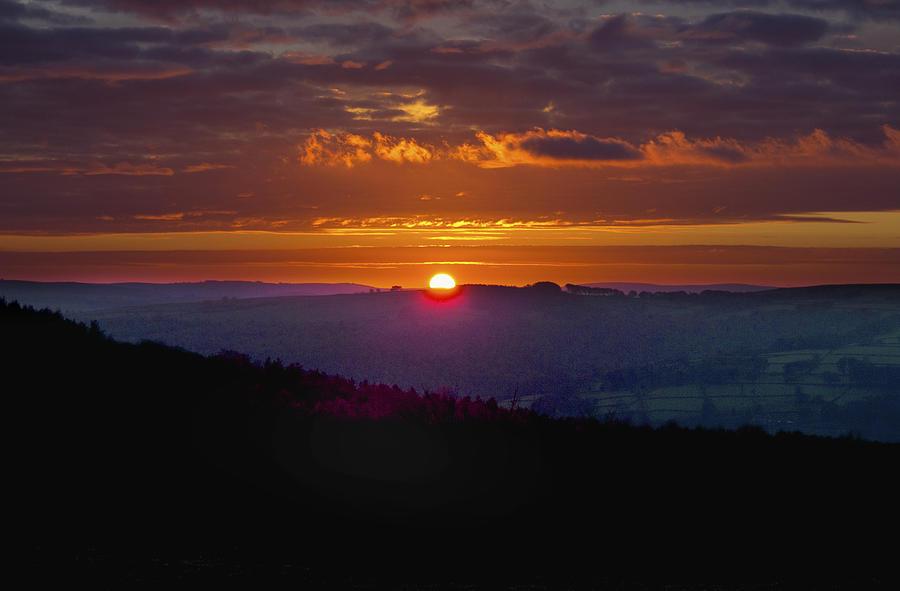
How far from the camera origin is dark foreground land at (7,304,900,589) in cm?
816

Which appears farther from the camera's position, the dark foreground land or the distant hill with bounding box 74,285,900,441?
the distant hill with bounding box 74,285,900,441

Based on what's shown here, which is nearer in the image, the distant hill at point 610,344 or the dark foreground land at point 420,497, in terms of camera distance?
the dark foreground land at point 420,497

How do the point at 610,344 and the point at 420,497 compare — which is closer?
the point at 420,497

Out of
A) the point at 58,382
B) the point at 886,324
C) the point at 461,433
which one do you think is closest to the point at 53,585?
the point at 461,433

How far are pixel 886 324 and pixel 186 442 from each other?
87.3m

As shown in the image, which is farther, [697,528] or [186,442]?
[186,442]

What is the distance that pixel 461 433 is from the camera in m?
10.5

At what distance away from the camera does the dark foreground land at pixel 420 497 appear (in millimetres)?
8164

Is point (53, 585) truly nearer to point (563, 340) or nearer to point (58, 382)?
point (58, 382)

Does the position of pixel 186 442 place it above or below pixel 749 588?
above

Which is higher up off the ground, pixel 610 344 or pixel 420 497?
pixel 610 344

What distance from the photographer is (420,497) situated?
376 inches

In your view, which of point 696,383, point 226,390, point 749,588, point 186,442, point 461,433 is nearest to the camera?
point 749,588

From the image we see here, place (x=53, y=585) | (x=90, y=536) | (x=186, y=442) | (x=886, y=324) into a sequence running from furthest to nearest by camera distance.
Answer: (x=886, y=324) < (x=186, y=442) < (x=90, y=536) < (x=53, y=585)
